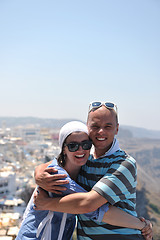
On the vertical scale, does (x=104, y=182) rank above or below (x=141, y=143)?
above

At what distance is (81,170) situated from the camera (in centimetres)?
146

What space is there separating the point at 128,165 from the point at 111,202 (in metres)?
0.21

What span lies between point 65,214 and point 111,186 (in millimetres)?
330

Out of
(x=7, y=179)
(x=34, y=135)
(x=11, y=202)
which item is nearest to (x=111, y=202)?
(x=11, y=202)

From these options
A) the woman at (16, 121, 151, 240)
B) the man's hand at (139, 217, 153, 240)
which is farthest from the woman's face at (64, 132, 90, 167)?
the man's hand at (139, 217, 153, 240)

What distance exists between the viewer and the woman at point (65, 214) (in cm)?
130

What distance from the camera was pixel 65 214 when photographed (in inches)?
51.4

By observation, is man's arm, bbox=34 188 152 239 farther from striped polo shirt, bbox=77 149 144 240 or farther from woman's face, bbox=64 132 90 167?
woman's face, bbox=64 132 90 167

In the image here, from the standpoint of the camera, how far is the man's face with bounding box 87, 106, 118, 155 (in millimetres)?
1362

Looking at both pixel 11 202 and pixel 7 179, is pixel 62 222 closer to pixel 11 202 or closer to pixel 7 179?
pixel 11 202

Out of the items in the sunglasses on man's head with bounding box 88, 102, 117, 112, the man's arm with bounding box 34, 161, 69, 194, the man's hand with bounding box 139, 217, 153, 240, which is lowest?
the man's hand with bounding box 139, 217, 153, 240

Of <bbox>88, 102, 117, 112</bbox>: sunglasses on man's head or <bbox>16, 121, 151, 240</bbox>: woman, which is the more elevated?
<bbox>88, 102, 117, 112</bbox>: sunglasses on man's head

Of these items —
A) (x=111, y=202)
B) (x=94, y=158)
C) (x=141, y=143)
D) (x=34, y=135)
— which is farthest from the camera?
(x=141, y=143)

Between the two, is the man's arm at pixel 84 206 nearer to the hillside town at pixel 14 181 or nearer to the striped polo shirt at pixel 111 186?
the striped polo shirt at pixel 111 186
